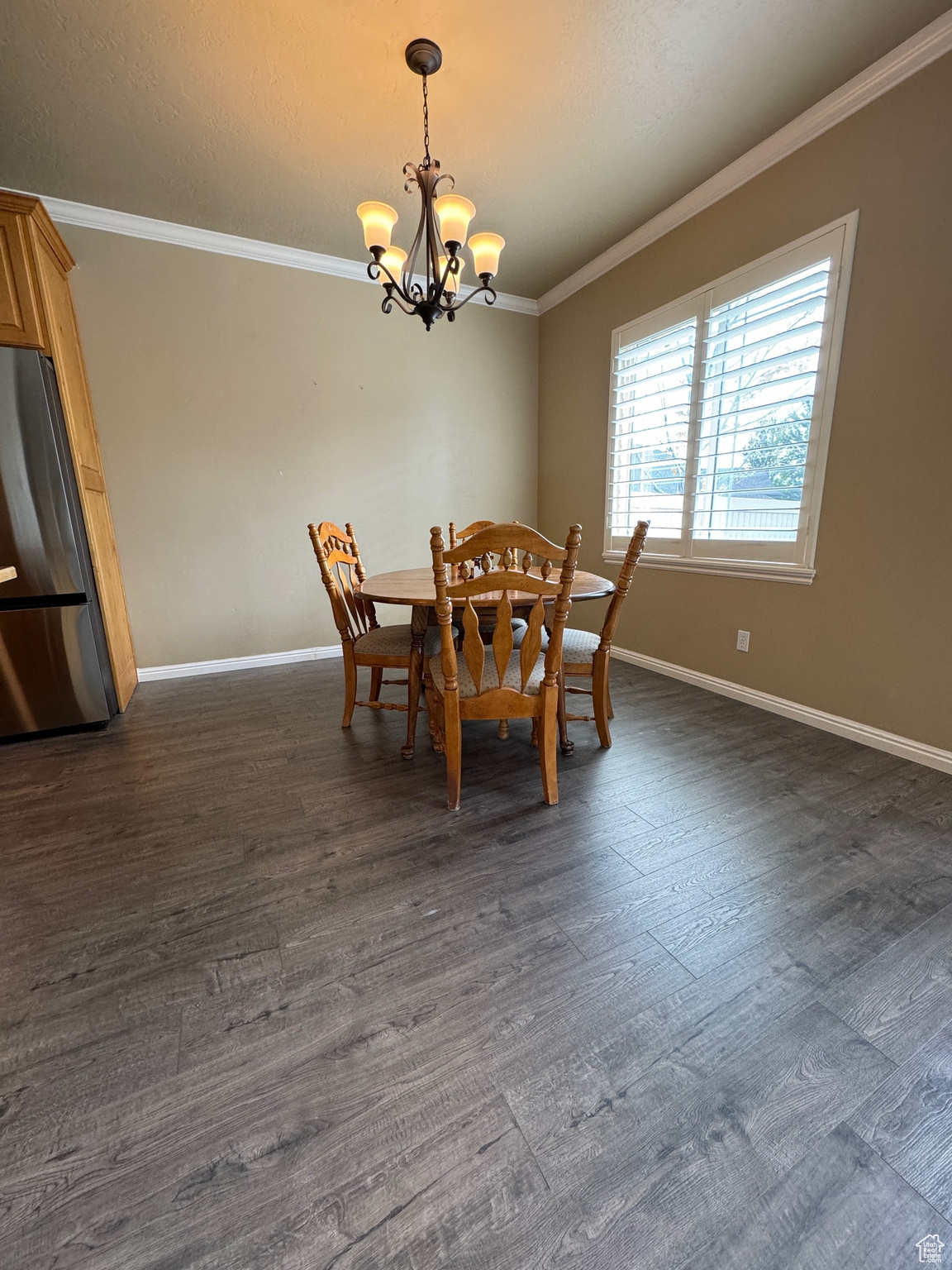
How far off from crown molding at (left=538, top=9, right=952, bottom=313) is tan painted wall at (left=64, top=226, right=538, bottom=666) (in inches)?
52.4

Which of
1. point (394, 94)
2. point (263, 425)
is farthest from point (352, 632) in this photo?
point (394, 94)

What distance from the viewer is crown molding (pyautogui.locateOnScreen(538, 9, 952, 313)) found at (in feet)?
5.78

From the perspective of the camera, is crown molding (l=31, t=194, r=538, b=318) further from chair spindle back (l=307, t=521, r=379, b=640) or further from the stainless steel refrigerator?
chair spindle back (l=307, t=521, r=379, b=640)

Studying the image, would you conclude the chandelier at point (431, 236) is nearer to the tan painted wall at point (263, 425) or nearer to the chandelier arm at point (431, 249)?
the chandelier arm at point (431, 249)

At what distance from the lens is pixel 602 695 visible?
214 cm

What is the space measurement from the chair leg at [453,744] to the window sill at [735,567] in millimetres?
1870

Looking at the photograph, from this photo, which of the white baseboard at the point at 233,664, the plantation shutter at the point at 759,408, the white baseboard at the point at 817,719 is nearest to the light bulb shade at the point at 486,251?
the plantation shutter at the point at 759,408

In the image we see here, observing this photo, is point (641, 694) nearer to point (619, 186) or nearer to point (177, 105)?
point (619, 186)

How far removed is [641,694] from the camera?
2.85m

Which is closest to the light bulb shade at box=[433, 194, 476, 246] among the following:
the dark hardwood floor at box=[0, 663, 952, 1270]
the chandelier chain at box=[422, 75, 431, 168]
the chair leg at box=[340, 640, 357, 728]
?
the chandelier chain at box=[422, 75, 431, 168]

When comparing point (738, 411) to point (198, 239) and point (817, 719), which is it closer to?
point (817, 719)

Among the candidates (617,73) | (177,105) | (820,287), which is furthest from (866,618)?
(177,105)

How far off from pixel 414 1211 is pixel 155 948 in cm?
87

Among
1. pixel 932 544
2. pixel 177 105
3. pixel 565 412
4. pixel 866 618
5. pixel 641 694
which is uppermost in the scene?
pixel 177 105
